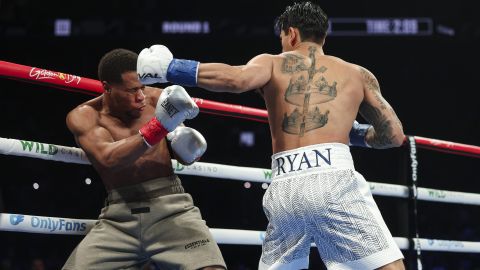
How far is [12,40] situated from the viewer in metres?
10.5

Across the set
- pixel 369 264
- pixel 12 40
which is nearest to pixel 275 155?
pixel 369 264

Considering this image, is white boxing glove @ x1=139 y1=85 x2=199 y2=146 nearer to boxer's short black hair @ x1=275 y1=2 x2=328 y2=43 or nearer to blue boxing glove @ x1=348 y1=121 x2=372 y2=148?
boxer's short black hair @ x1=275 y1=2 x2=328 y2=43

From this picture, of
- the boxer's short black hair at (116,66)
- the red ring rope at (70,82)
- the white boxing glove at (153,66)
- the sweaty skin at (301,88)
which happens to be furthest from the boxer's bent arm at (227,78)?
the red ring rope at (70,82)

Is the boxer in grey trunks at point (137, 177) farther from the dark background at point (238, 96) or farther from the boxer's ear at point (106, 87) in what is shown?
the dark background at point (238, 96)

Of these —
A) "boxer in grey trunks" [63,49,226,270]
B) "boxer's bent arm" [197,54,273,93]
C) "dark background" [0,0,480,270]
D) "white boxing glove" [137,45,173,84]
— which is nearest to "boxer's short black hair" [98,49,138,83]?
"boxer in grey trunks" [63,49,226,270]

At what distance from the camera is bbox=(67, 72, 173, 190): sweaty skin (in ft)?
6.77

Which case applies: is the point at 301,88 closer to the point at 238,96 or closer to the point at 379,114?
the point at 379,114

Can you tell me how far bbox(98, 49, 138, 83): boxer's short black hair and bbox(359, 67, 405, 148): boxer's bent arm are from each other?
809 mm

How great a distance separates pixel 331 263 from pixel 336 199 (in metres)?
0.20

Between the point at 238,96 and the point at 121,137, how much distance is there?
8.90 metres

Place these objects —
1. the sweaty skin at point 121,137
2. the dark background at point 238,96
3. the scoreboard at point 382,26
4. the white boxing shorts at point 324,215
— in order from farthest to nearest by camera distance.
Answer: the scoreboard at point 382,26, the dark background at point 238,96, the sweaty skin at point 121,137, the white boxing shorts at point 324,215

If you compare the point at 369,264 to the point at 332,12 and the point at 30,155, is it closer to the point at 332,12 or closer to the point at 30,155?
the point at 30,155

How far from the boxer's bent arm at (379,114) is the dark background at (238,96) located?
293 inches

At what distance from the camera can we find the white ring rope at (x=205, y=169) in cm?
207
